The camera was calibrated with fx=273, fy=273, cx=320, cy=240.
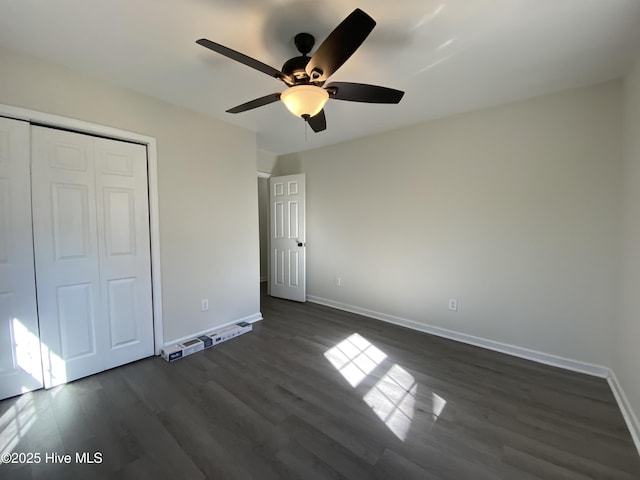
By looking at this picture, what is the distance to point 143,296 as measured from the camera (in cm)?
259

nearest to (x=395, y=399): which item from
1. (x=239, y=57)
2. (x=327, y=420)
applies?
→ (x=327, y=420)

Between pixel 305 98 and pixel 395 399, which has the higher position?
pixel 305 98

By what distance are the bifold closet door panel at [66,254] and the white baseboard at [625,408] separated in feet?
12.7

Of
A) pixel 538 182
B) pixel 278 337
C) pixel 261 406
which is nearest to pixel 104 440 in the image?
pixel 261 406

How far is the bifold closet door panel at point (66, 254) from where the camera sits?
2.06m

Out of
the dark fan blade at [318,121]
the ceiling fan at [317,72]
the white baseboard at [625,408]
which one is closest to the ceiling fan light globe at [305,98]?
the ceiling fan at [317,72]

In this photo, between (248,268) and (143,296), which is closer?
(143,296)

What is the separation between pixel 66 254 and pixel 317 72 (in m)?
2.35

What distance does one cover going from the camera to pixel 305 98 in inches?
62.6

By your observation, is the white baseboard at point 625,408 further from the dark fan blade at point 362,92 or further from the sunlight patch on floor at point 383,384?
the dark fan blade at point 362,92

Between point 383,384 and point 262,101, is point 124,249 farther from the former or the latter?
point 383,384

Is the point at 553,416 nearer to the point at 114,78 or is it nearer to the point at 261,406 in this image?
the point at 261,406

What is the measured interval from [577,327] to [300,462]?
8.45 ft

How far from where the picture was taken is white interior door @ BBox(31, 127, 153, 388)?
6.83 ft
